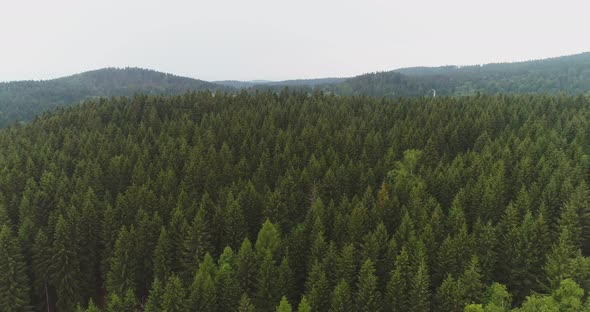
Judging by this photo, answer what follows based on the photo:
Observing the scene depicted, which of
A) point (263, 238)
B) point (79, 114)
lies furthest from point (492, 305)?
point (79, 114)

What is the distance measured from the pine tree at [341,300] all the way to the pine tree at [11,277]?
3602 cm

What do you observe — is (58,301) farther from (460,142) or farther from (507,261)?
(460,142)

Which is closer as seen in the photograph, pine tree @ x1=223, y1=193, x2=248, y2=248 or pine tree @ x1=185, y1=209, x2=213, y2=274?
pine tree @ x1=185, y1=209, x2=213, y2=274

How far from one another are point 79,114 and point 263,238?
321 ft

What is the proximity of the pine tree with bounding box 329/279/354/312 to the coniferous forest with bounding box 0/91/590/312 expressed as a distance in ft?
0.60

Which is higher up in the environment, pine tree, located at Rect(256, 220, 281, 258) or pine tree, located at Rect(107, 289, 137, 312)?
pine tree, located at Rect(256, 220, 281, 258)

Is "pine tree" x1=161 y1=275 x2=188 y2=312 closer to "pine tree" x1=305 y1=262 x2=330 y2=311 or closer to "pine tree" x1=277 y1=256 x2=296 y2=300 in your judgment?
"pine tree" x1=277 y1=256 x2=296 y2=300

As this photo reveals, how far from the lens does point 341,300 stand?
112 feet

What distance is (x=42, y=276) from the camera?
48.1 m

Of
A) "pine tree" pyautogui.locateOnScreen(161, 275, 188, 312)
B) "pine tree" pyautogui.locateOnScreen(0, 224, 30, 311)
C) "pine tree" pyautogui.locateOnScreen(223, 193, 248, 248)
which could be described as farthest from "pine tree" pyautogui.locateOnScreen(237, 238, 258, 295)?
"pine tree" pyautogui.locateOnScreen(0, 224, 30, 311)

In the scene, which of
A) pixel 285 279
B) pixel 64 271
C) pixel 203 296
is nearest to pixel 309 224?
pixel 285 279

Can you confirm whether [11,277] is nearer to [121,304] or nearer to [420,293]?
[121,304]

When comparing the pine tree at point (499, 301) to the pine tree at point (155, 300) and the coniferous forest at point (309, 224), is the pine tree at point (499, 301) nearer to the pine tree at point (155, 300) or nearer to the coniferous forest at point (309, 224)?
the coniferous forest at point (309, 224)

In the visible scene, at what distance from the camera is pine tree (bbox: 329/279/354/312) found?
34.0 meters
